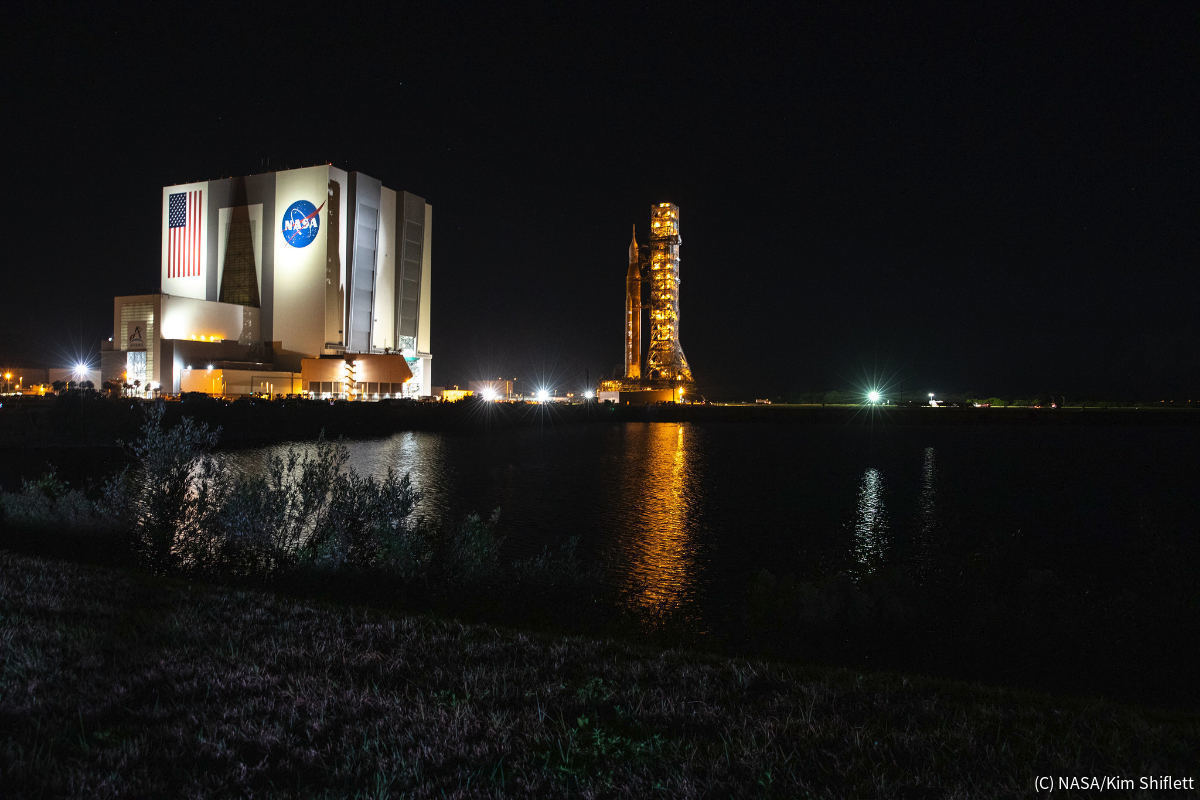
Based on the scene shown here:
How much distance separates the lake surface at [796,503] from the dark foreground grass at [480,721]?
568 cm

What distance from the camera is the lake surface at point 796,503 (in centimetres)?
1424

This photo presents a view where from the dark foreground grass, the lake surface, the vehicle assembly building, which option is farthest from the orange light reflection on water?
the vehicle assembly building

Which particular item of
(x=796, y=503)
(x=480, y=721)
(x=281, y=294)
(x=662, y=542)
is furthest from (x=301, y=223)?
(x=480, y=721)

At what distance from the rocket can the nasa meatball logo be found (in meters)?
43.0

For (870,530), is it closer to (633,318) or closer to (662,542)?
(662,542)

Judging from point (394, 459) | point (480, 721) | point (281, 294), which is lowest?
point (394, 459)

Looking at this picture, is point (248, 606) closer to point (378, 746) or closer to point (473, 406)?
point (378, 746)

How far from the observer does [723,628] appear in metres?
10.1

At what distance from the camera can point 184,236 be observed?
84750mm

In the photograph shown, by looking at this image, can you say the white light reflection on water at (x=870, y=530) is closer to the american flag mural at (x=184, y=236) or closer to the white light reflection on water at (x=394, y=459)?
the white light reflection on water at (x=394, y=459)

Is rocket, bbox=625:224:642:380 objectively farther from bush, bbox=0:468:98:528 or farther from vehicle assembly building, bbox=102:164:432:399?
bush, bbox=0:468:98:528

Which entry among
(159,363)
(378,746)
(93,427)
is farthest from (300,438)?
(378,746)

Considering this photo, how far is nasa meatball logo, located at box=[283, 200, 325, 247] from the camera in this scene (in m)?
77.8

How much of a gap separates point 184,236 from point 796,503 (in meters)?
83.9
